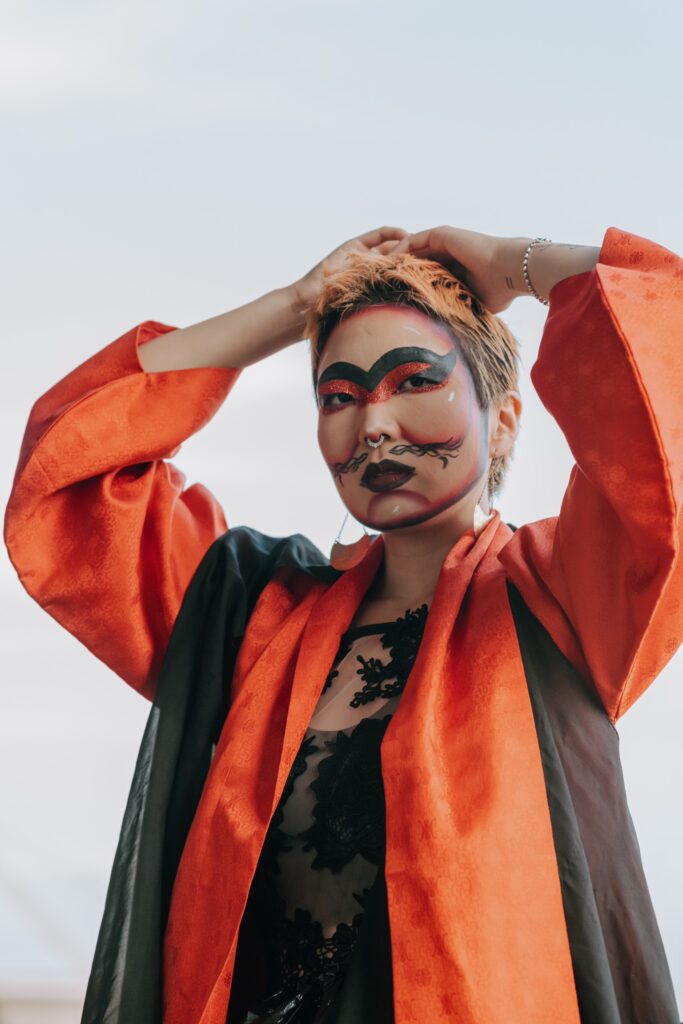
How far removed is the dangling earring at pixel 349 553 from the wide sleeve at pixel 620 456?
0.27 metres

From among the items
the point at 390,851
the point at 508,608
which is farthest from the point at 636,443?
the point at 390,851

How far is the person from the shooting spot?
95 centimetres

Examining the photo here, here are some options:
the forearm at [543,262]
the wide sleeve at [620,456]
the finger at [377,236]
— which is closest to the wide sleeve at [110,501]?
the finger at [377,236]

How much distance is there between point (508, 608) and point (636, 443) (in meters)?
0.24

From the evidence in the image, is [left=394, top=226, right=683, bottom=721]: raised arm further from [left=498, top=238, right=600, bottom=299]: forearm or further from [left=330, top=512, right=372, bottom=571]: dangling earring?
[left=330, top=512, right=372, bottom=571]: dangling earring

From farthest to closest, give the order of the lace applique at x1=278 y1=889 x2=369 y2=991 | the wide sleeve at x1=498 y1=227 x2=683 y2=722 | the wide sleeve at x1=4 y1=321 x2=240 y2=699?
the wide sleeve at x1=4 y1=321 x2=240 y2=699 → the lace applique at x1=278 y1=889 x2=369 y2=991 → the wide sleeve at x1=498 y1=227 x2=683 y2=722

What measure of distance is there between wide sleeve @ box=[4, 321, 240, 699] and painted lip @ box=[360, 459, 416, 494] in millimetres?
243

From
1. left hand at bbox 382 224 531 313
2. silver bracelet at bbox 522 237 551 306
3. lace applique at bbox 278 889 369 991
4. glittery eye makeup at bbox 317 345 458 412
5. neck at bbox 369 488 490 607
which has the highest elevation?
left hand at bbox 382 224 531 313

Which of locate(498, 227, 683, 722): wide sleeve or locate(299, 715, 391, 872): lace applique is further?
locate(299, 715, 391, 872): lace applique

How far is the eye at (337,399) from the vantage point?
1.22 meters

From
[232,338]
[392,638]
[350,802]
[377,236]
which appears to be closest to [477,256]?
[377,236]

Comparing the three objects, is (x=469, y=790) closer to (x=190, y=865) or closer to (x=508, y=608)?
(x=508, y=608)

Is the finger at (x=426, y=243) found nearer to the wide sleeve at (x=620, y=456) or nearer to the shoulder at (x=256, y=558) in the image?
the wide sleeve at (x=620, y=456)

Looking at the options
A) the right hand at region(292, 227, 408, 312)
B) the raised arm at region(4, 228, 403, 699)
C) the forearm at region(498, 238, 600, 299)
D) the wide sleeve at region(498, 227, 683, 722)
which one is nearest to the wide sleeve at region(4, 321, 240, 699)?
the raised arm at region(4, 228, 403, 699)
